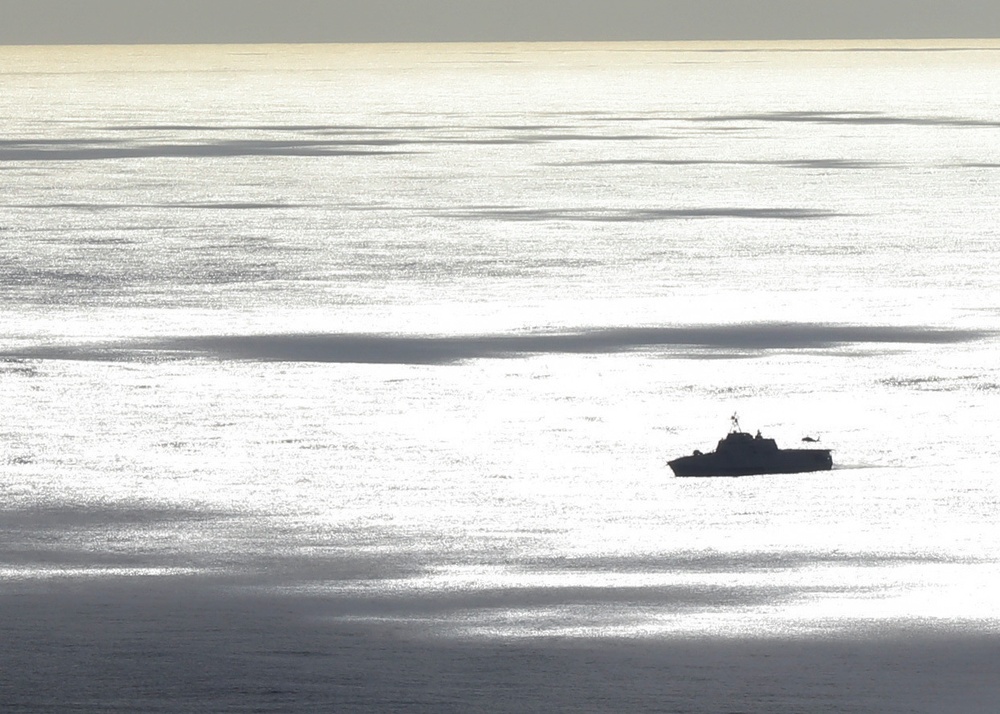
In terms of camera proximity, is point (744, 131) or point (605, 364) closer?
point (605, 364)

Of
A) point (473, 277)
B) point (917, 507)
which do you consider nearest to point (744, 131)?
point (473, 277)

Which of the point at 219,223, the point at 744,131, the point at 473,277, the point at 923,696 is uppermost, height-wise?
the point at 744,131

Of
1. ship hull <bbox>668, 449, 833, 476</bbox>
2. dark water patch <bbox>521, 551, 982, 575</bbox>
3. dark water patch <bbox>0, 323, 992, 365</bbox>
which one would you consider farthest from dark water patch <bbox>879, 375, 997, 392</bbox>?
dark water patch <bbox>521, 551, 982, 575</bbox>

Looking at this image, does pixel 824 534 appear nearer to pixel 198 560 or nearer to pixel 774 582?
pixel 774 582

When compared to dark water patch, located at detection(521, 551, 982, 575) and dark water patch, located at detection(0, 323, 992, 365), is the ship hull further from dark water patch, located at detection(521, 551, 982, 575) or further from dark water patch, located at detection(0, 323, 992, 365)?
dark water patch, located at detection(0, 323, 992, 365)

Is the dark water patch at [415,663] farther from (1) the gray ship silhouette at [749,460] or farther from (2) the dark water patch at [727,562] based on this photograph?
(1) the gray ship silhouette at [749,460]

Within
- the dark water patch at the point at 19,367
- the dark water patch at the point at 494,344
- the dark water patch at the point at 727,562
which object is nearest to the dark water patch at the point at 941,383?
the dark water patch at the point at 494,344

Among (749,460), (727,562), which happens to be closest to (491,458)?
(749,460)
